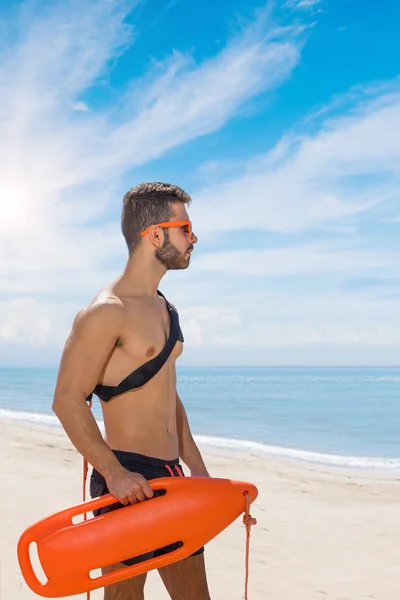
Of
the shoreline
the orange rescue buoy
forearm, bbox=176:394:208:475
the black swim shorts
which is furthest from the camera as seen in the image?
the shoreline

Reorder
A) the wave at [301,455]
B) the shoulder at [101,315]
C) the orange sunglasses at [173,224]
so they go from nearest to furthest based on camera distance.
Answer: the shoulder at [101,315], the orange sunglasses at [173,224], the wave at [301,455]

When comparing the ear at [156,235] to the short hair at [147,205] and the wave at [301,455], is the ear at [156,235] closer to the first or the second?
the short hair at [147,205]

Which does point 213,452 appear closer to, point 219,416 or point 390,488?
point 390,488

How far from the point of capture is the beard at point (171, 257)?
2.49 metres

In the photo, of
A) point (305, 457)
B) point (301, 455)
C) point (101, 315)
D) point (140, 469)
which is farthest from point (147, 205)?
point (301, 455)

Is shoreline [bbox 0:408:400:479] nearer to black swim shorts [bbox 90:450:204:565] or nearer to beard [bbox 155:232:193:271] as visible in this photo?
black swim shorts [bbox 90:450:204:565]

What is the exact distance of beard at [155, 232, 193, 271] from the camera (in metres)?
2.49

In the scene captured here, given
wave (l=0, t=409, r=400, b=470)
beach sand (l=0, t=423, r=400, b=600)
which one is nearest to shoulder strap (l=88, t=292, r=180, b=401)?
beach sand (l=0, t=423, r=400, b=600)

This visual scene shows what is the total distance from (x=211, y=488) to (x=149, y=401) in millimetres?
398

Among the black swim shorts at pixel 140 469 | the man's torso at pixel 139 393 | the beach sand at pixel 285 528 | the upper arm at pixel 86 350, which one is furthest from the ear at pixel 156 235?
the beach sand at pixel 285 528

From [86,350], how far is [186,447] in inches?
32.0

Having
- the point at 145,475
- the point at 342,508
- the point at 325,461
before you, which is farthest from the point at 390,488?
the point at 145,475

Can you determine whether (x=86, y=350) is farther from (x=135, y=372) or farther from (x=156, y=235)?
(x=156, y=235)

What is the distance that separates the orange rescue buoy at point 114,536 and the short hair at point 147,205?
0.97 m
